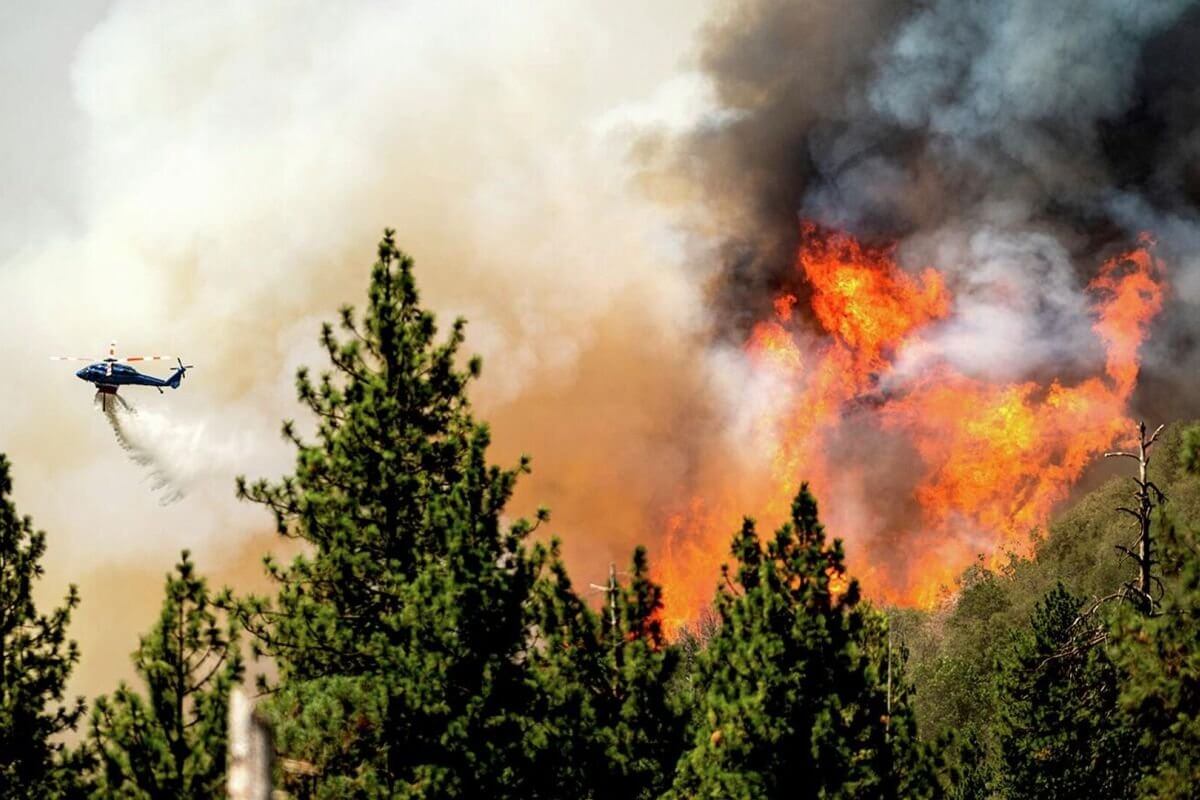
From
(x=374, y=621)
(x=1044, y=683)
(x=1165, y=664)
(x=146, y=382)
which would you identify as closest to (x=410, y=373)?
(x=374, y=621)

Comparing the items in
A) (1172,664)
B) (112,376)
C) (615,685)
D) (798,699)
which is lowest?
(1172,664)

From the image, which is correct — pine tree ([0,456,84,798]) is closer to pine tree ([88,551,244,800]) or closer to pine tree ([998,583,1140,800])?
pine tree ([88,551,244,800])

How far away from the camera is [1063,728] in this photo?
46.7m

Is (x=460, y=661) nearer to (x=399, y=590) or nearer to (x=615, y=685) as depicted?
(x=399, y=590)

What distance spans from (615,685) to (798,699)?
763 centimetres

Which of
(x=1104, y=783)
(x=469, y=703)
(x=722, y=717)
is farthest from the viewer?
(x=1104, y=783)

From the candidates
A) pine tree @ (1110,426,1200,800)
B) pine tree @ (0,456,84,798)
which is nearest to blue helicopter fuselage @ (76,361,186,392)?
pine tree @ (0,456,84,798)

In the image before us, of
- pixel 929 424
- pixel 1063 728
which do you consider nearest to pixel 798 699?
pixel 1063 728

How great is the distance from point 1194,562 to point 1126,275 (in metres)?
125

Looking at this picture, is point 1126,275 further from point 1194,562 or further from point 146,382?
point 1194,562

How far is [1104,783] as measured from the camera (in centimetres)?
4578

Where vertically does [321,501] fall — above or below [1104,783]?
above

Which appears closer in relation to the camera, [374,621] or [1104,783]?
[374,621]

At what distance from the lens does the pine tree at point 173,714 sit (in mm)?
25359
